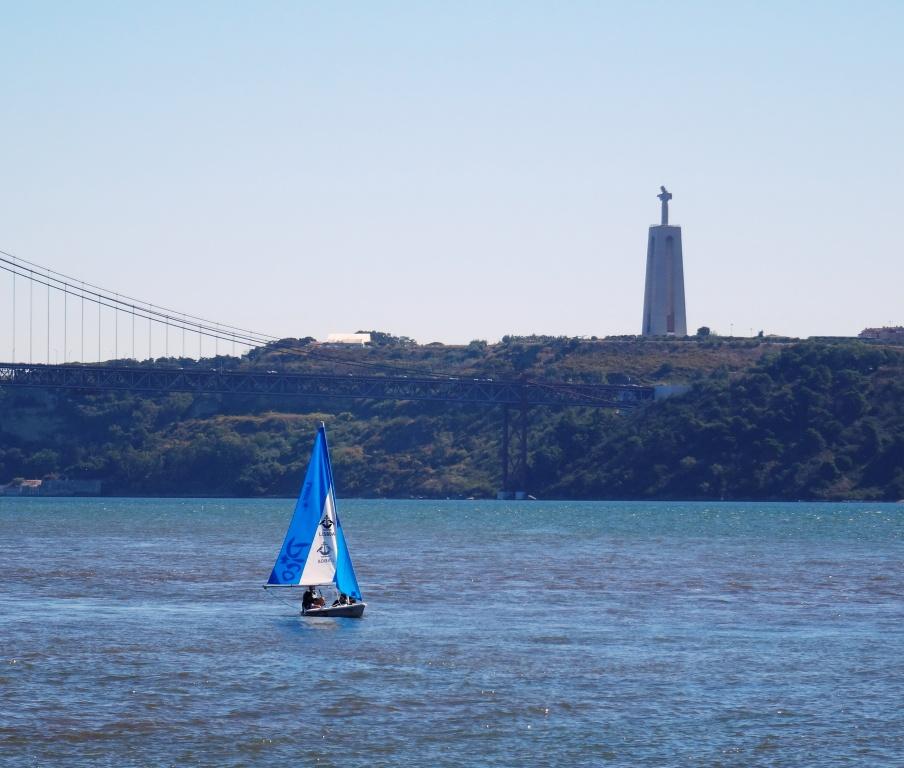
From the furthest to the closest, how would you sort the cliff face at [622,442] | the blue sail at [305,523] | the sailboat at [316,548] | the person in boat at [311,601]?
1. the cliff face at [622,442]
2. the blue sail at [305,523]
3. the sailboat at [316,548]
4. the person in boat at [311,601]

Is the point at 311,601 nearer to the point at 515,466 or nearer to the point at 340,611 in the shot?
the point at 340,611

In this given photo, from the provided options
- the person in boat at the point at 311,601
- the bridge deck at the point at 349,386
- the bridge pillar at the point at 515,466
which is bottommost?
the person in boat at the point at 311,601

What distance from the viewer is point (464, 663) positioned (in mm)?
36625

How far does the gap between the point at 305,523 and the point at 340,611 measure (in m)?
2.70

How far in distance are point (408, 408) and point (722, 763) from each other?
16892 centimetres

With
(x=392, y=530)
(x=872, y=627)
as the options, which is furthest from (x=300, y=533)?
(x=392, y=530)

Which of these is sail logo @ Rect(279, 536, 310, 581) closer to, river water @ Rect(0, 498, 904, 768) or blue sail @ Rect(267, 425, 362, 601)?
Result: blue sail @ Rect(267, 425, 362, 601)

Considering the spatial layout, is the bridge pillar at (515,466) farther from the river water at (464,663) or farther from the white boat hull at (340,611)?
the white boat hull at (340,611)

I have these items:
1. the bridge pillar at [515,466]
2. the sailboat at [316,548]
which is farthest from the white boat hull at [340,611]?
the bridge pillar at [515,466]

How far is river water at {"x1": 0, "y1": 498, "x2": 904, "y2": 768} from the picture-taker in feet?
90.2

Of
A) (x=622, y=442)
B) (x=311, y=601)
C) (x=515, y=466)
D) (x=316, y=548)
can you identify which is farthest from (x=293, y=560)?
(x=515, y=466)

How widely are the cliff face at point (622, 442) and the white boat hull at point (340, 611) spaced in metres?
110

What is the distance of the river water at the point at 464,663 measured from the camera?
27484 mm

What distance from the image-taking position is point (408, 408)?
19475 cm
